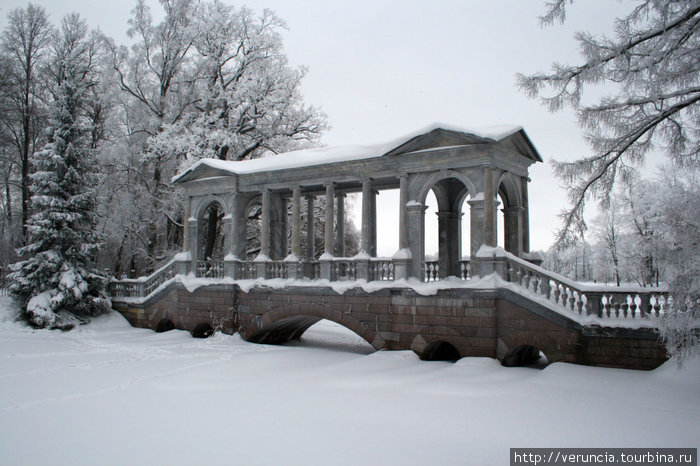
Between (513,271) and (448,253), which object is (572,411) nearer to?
(513,271)

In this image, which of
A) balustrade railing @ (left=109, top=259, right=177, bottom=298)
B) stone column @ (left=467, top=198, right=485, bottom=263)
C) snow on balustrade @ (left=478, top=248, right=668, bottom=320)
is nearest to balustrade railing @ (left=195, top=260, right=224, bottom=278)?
balustrade railing @ (left=109, top=259, right=177, bottom=298)

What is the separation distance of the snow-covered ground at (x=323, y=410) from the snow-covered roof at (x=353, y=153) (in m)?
5.42

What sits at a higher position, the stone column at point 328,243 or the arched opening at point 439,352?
the stone column at point 328,243

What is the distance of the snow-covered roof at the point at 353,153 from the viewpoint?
1269cm

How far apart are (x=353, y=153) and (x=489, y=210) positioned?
4488mm

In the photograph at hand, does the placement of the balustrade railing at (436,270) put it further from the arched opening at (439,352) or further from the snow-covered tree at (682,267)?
the snow-covered tree at (682,267)

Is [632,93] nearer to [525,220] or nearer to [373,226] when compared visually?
[525,220]

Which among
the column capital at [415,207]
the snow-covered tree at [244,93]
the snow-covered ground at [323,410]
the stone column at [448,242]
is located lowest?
the snow-covered ground at [323,410]

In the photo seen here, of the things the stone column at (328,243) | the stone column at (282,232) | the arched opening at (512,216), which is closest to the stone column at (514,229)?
the arched opening at (512,216)

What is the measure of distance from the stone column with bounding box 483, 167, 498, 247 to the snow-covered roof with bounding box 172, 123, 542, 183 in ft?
2.99

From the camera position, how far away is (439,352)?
1360 centimetres

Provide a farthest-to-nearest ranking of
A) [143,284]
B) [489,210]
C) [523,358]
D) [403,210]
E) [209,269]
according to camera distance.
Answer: [143,284] → [209,269] → [403,210] → [523,358] → [489,210]

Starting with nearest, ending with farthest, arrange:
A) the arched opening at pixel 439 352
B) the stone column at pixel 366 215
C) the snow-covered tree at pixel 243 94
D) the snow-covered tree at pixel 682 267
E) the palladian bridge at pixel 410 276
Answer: the snow-covered tree at pixel 682 267 < the palladian bridge at pixel 410 276 < the arched opening at pixel 439 352 < the stone column at pixel 366 215 < the snow-covered tree at pixel 243 94

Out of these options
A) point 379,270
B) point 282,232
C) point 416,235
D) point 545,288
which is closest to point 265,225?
point 282,232
